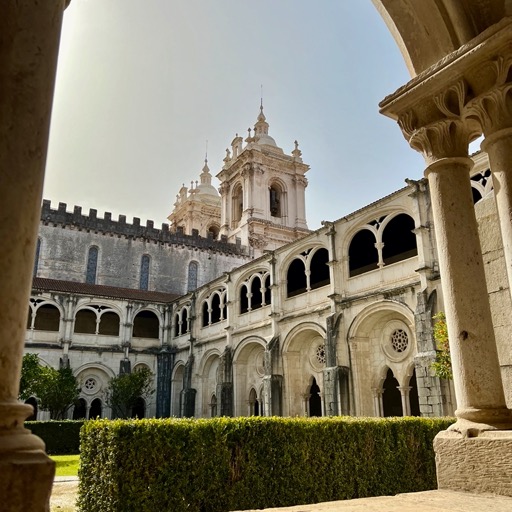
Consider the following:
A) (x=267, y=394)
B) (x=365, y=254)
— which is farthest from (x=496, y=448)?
(x=267, y=394)

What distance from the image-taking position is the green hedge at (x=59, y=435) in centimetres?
1839

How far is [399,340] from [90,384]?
18637 mm

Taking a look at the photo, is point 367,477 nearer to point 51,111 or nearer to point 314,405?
point 51,111

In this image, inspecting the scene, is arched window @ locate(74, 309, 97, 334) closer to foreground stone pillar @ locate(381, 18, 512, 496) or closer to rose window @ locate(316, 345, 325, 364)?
rose window @ locate(316, 345, 325, 364)

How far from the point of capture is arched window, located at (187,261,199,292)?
1388 inches

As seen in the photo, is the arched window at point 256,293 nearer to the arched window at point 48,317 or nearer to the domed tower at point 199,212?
the arched window at point 48,317

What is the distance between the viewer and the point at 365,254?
65.8 feet

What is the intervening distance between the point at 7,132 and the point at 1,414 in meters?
1.20

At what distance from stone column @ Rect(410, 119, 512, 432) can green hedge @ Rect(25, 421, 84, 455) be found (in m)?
17.7

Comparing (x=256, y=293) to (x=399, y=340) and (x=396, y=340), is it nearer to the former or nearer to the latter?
(x=396, y=340)

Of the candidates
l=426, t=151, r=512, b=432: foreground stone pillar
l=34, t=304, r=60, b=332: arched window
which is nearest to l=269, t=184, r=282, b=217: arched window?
l=34, t=304, r=60, b=332: arched window

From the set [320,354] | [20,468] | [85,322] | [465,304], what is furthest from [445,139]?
[85,322]

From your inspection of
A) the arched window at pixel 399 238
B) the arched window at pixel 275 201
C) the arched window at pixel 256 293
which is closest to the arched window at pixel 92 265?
the arched window at pixel 275 201

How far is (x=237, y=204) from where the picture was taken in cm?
3900
